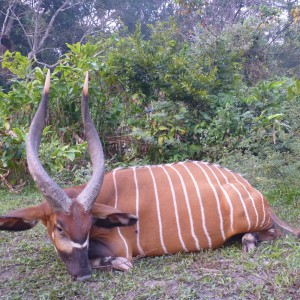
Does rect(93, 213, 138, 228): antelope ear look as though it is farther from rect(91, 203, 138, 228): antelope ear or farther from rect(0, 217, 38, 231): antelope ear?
rect(0, 217, 38, 231): antelope ear

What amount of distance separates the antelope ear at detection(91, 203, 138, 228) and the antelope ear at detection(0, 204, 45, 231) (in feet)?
1.12

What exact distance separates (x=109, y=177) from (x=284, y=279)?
1.50m

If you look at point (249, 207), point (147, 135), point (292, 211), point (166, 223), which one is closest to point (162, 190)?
point (166, 223)

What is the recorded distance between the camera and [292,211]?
15.4ft

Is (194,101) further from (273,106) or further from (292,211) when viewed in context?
(292,211)

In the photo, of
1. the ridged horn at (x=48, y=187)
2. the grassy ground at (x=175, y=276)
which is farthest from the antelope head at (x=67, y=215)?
the grassy ground at (x=175, y=276)

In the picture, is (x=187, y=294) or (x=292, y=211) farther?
(x=292, y=211)

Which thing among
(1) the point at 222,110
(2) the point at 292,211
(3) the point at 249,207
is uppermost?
(1) the point at 222,110

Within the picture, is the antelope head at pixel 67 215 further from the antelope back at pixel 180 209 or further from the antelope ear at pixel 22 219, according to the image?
the antelope back at pixel 180 209

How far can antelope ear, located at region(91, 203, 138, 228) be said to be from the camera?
3236 mm

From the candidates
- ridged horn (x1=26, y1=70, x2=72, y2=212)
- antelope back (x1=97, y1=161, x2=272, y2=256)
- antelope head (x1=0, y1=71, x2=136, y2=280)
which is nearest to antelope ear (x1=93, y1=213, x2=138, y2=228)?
antelope head (x1=0, y1=71, x2=136, y2=280)

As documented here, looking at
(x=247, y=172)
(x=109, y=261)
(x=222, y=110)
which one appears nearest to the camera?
(x=109, y=261)

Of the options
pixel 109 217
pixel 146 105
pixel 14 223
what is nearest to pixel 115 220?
pixel 109 217

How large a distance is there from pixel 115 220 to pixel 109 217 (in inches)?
2.1
